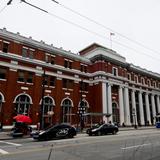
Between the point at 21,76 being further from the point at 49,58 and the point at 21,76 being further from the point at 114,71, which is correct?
the point at 114,71

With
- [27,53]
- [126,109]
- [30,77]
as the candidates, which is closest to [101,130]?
[30,77]

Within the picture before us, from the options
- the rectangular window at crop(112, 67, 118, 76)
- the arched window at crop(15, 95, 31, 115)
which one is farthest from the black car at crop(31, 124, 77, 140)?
the rectangular window at crop(112, 67, 118, 76)

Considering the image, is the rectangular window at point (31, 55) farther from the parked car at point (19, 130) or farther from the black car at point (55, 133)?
the black car at point (55, 133)

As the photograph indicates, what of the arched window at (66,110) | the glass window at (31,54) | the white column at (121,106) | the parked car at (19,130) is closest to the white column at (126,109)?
the white column at (121,106)

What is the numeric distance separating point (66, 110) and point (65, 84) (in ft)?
16.5

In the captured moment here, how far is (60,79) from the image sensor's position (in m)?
37.1

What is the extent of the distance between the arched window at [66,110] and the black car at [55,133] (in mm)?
16305

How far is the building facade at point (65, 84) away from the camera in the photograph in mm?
30530

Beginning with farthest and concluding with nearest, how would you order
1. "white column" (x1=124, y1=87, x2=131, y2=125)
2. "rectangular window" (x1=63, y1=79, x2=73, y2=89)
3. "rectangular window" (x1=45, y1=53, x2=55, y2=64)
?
"white column" (x1=124, y1=87, x2=131, y2=125)
"rectangular window" (x1=63, y1=79, x2=73, y2=89)
"rectangular window" (x1=45, y1=53, x2=55, y2=64)

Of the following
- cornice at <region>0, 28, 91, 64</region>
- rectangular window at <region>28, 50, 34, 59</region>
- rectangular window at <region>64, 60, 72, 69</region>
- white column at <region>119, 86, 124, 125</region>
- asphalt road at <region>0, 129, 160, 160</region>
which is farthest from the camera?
white column at <region>119, 86, 124, 125</region>

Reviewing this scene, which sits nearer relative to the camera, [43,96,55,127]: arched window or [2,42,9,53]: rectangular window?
[2,42,9,53]: rectangular window

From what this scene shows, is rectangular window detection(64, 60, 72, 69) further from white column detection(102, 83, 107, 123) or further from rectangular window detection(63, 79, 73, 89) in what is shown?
white column detection(102, 83, 107, 123)

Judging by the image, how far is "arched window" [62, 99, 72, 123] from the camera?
36509 millimetres

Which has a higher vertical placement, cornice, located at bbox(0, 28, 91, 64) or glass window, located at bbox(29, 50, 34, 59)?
Answer: cornice, located at bbox(0, 28, 91, 64)
